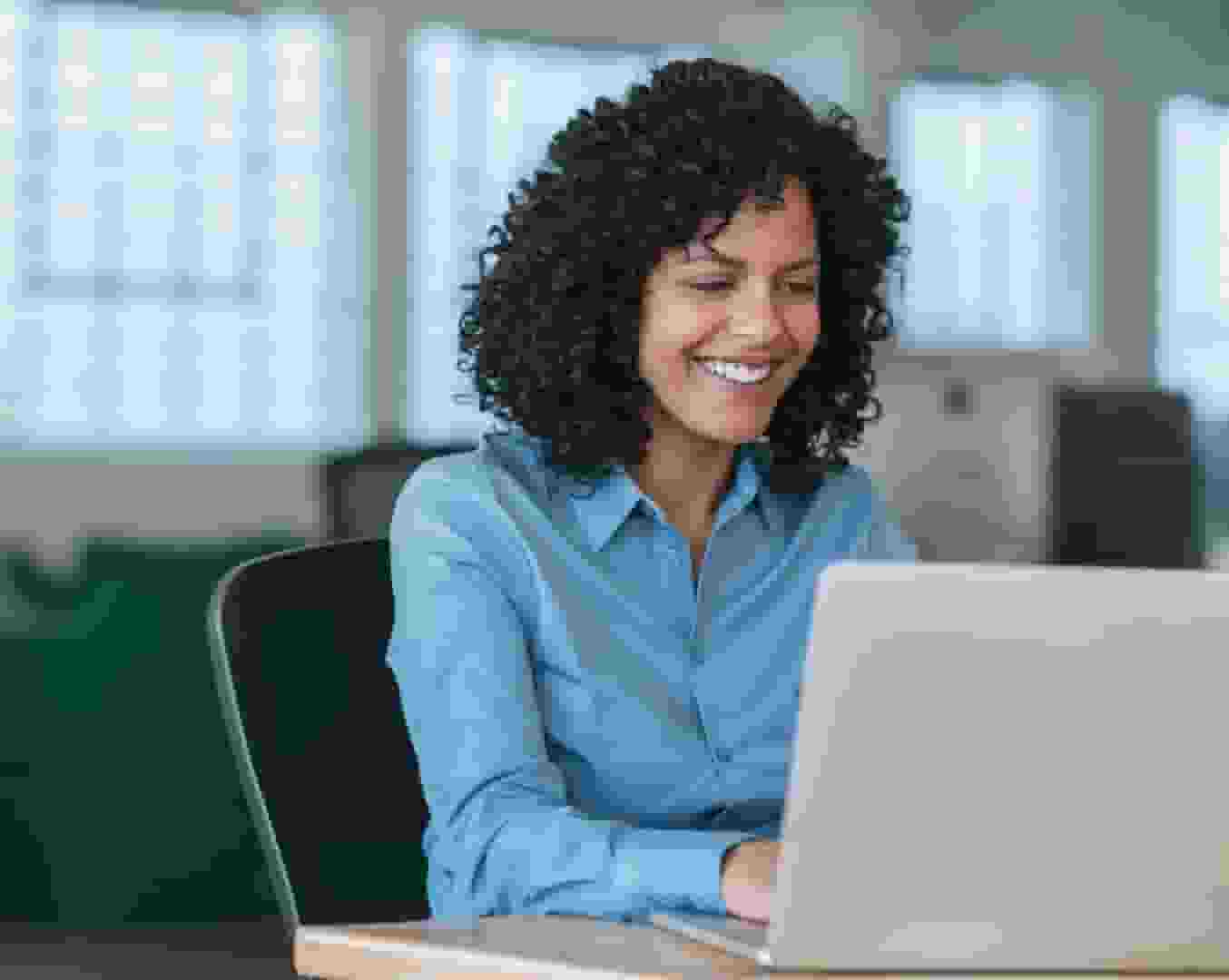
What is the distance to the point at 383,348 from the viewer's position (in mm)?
5754

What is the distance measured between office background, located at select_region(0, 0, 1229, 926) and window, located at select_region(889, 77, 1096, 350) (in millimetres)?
14

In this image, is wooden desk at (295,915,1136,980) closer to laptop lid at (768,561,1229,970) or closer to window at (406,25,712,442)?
laptop lid at (768,561,1229,970)

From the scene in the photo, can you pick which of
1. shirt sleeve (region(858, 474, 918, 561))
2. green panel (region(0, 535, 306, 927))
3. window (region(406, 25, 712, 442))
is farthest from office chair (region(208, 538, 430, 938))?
window (region(406, 25, 712, 442))

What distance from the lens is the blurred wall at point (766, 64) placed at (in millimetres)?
5504

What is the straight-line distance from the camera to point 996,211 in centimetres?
640

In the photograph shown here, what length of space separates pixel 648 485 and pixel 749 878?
60 centimetres

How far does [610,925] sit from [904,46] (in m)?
5.30

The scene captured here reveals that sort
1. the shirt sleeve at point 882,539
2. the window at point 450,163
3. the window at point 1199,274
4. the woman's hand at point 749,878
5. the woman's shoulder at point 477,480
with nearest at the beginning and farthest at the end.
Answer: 1. the woman's hand at point 749,878
2. the woman's shoulder at point 477,480
3. the shirt sleeve at point 882,539
4. the window at point 450,163
5. the window at point 1199,274

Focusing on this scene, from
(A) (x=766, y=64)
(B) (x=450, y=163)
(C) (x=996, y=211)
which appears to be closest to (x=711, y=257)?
(B) (x=450, y=163)

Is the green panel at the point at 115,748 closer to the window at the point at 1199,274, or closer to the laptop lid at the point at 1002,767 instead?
the window at the point at 1199,274

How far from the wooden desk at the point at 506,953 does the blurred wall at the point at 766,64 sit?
4.09 m

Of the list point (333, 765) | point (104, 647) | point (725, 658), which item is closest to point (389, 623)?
point (333, 765)

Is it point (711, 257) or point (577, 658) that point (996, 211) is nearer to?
point (711, 257)

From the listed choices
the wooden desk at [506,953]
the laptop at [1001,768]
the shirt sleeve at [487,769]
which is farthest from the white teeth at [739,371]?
the laptop at [1001,768]
